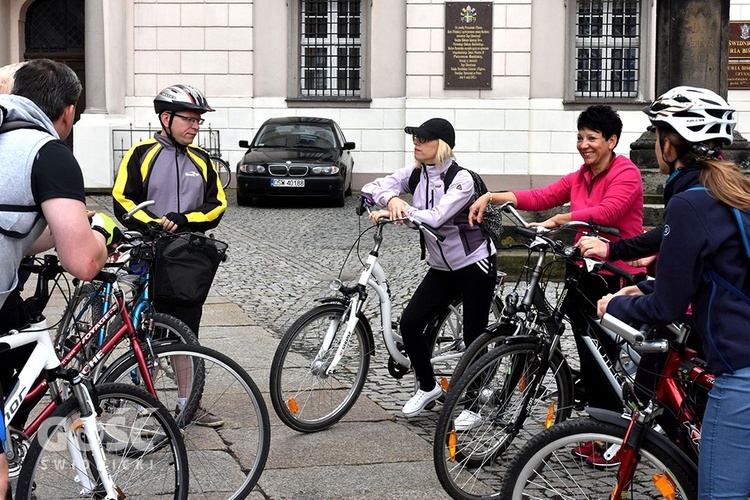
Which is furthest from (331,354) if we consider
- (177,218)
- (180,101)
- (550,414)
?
(180,101)

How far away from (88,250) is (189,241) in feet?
6.43

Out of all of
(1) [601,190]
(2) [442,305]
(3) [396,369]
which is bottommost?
(3) [396,369]

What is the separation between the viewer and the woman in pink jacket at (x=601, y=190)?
5.29 meters

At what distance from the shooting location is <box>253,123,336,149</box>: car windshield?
747 inches

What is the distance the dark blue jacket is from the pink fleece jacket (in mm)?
1971

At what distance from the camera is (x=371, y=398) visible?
21.2 ft

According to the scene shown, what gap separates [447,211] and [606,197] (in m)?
0.77

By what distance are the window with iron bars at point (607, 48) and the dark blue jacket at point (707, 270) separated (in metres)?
18.8

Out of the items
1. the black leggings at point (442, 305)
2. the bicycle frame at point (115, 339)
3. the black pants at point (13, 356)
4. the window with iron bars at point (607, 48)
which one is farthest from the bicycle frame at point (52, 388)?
the window with iron bars at point (607, 48)

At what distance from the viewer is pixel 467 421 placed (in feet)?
15.6

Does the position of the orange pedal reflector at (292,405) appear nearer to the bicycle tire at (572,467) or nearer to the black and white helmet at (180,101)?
the black and white helmet at (180,101)

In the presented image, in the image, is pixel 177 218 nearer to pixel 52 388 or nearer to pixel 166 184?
pixel 166 184

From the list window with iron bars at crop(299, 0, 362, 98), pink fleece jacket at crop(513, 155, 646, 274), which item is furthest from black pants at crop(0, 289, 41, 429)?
window with iron bars at crop(299, 0, 362, 98)

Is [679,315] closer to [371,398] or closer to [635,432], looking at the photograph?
[635,432]
